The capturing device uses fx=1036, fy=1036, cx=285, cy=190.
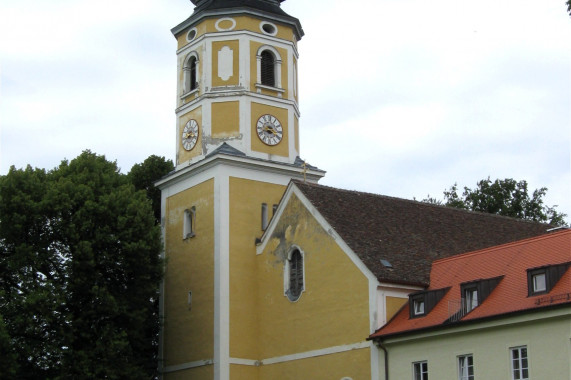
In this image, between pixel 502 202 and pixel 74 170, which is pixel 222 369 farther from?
pixel 502 202

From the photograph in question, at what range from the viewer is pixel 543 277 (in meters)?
33.5

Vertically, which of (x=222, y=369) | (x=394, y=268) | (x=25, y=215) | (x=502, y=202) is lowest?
(x=222, y=369)

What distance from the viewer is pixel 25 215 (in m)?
41.8

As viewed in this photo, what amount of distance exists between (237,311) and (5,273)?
989 cm

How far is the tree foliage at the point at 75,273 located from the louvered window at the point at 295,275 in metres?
5.70

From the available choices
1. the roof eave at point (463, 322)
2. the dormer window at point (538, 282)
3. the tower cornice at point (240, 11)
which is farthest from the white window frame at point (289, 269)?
the tower cornice at point (240, 11)

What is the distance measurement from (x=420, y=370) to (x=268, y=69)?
18573 mm

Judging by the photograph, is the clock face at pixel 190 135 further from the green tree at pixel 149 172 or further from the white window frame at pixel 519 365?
the white window frame at pixel 519 365

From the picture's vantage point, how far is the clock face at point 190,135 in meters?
48.5

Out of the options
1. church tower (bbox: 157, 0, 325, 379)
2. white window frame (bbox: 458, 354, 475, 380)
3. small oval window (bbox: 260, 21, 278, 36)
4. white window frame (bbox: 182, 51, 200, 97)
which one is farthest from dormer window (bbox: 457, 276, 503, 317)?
white window frame (bbox: 182, 51, 200, 97)

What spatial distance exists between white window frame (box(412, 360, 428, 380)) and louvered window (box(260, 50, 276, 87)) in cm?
1766

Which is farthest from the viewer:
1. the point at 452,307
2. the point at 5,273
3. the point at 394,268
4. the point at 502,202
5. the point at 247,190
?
the point at 502,202

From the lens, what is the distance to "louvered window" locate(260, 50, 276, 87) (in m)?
49.0

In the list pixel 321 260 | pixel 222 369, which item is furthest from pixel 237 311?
pixel 321 260
